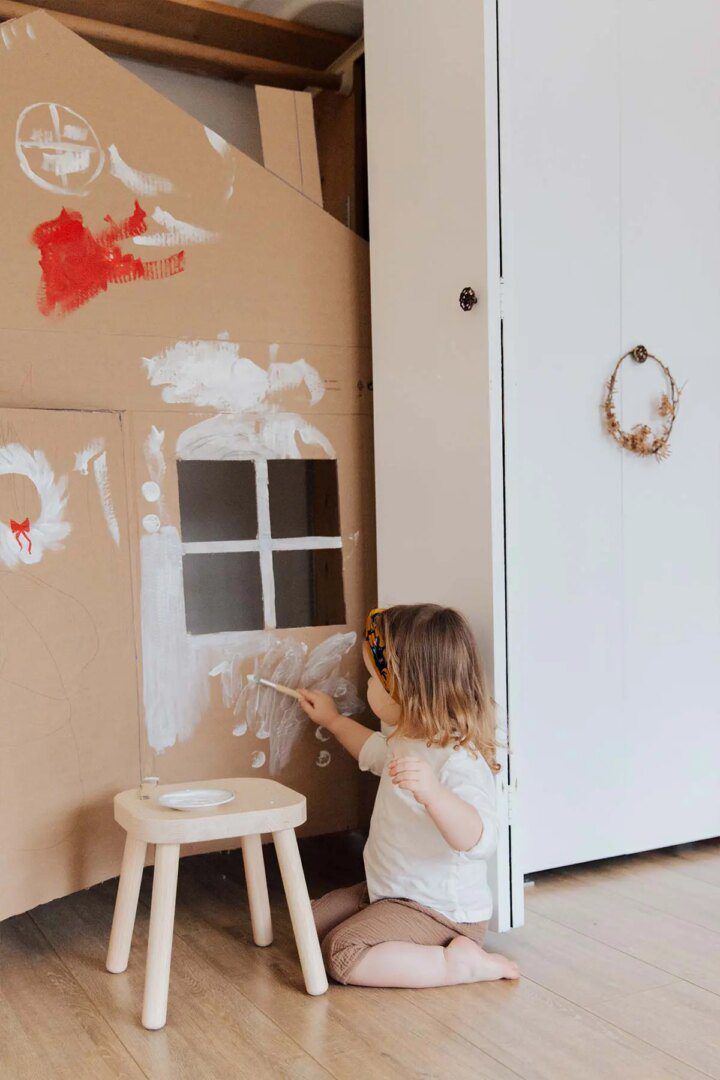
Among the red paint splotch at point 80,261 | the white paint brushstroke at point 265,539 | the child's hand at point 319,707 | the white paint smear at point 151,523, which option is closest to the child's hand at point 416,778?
the child's hand at point 319,707

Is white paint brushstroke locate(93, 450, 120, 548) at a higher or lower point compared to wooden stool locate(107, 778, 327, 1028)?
higher

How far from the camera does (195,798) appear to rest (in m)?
1.88

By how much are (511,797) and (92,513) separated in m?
0.97

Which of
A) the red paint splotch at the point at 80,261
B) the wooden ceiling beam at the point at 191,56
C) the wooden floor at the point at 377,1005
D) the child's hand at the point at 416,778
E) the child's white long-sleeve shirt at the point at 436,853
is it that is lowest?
the wooden floor at the point at 377,1005

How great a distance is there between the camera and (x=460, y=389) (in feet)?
6.89

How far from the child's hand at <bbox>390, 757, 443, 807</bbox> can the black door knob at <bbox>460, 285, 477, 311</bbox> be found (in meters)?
0.86

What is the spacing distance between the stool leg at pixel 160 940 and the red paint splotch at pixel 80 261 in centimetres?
106

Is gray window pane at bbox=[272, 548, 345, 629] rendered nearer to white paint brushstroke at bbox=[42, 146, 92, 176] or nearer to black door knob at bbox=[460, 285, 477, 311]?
black door knob at bbox=[460, 285, 477, 311]

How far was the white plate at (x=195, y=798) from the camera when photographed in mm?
1813

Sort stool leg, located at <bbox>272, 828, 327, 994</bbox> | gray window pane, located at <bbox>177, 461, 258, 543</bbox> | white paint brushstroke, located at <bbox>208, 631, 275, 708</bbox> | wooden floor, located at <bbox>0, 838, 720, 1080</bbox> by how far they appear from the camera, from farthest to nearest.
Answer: gray window pane, located at <bbox>177, 461, 258, 543</bbox>
white paint brushstroke, located at <bbox>208, 631, 275, 708</bbox>
stool leg, located at <bbox>272, 828, 327, 994</bbox>
wooden floor, located at <bbox>0, 838, 720, 1080</bbox>

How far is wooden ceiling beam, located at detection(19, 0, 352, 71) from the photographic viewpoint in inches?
95.5

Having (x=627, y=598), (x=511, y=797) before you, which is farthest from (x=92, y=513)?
(x=627, y=598)

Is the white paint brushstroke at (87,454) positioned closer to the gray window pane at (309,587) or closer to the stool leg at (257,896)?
the gray window pane at (309,587)

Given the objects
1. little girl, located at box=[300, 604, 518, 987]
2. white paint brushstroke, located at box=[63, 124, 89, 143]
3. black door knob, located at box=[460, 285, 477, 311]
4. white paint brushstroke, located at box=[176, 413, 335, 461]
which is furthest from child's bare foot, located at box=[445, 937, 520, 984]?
white paint brushstroke, located at box=[63, 124, 89, 143]
